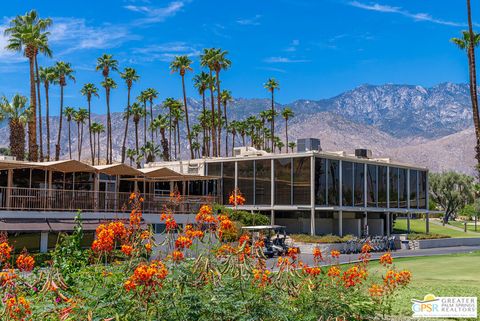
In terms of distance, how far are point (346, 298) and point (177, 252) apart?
3065 mm

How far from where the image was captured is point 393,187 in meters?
55.0

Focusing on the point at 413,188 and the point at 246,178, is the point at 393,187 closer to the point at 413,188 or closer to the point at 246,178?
the point at 413,188

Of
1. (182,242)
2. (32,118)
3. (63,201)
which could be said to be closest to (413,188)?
(32,118)

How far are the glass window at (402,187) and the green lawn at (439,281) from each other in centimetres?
2555

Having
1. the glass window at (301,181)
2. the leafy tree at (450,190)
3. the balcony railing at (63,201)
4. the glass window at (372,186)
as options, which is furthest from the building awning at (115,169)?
the leafy tree at (450,190)

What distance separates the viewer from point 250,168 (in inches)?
1977

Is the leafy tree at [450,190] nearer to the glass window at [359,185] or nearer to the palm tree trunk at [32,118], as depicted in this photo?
the glass window at [359,185]

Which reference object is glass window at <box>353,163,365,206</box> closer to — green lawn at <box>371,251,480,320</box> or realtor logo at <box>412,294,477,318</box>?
green lawn at <box>371,251,480,320</box>

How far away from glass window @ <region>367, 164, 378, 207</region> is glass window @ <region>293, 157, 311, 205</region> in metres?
7.55

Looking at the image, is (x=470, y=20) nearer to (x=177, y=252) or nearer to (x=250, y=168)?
(x=250, y=168)

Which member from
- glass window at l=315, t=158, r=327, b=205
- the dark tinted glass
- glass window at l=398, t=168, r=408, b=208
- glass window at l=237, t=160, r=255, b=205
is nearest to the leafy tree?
the dark tinted glass

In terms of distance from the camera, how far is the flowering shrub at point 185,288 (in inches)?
298

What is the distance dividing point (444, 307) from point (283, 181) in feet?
112

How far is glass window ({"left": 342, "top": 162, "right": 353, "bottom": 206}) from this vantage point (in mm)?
49156
